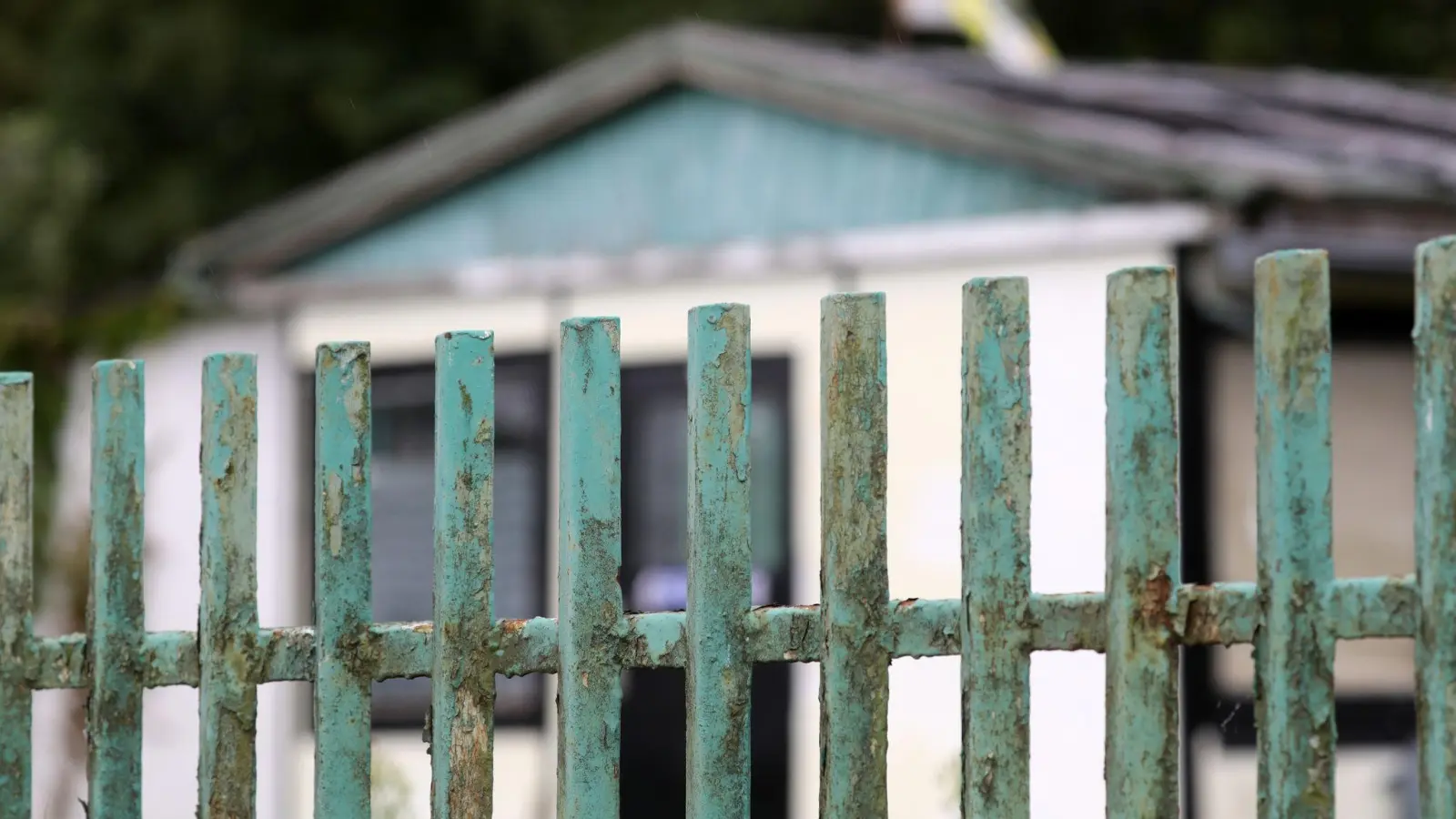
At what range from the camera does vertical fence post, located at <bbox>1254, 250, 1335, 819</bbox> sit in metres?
2.42

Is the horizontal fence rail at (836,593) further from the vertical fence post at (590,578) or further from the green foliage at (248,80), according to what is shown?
the green foliage at (248,80)

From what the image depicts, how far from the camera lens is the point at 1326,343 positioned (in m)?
2.44

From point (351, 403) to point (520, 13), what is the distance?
17421mm

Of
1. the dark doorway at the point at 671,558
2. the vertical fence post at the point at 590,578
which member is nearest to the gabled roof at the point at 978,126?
the dark doorway at the point at 671,558

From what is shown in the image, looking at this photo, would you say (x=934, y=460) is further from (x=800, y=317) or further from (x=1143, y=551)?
(x=1143, y=551)

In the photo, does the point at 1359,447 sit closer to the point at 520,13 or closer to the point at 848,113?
the point at 848,113

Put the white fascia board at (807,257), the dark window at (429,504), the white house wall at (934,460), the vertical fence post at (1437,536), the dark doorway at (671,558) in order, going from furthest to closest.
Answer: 1. the dark window at (429,504)
2. the dark doorway at (671,558)
3. the white house wall at (934,460)
4. the white fascia board at (807,257)
5. the vertical fence post at (1437,536)

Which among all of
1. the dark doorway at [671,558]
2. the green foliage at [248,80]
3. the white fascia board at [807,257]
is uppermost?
the green foliage at [248,80]

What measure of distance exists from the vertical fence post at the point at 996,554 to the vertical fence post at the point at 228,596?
1069mm

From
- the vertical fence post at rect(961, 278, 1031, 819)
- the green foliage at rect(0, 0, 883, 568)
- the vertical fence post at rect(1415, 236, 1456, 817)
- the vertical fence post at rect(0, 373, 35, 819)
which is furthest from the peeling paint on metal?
the green foliage at rect(0, 0, 883, 568)

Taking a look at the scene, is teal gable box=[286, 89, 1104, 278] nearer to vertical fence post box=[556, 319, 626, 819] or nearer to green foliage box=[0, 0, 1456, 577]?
vertical fence post box=[556, 319, 626, 819]

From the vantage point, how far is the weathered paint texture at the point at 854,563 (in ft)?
8.09

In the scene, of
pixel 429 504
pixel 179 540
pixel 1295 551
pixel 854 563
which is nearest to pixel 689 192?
pixel 429 504

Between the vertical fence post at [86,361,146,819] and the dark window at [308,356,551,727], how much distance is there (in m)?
4.92
